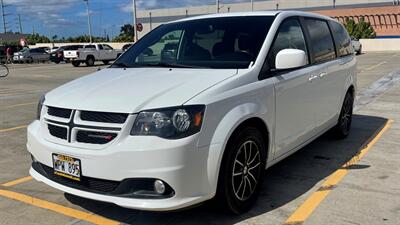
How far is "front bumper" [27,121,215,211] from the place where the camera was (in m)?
3.38

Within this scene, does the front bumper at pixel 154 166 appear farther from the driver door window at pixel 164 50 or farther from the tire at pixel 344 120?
the tire at pixel 344 120

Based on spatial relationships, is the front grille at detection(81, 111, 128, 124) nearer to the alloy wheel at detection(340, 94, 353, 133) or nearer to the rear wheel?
the alloy wheel at detection(340, 94, 353, 133)

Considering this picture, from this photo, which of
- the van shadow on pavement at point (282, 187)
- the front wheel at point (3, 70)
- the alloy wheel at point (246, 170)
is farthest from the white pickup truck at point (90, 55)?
the alloy wheel at point (246, 170)

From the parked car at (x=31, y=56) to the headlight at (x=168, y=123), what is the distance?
44900mm

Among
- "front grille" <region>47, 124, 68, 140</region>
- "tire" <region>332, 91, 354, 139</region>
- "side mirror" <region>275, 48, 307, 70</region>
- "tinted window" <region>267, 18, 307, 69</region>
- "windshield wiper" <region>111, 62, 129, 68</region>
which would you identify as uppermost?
"tinted window" <region>267, 18, 307, 69</region>

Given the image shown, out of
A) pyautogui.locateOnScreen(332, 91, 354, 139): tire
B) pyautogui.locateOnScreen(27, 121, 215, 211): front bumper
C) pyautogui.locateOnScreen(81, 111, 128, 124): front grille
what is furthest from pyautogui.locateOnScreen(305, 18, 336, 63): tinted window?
pyautogui.locateOnScreen(81, 111, 128, 124): front grille

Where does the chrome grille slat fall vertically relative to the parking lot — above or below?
above

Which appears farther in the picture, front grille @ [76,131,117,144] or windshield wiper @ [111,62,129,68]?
windshield wiper @ [111,62,129,68]

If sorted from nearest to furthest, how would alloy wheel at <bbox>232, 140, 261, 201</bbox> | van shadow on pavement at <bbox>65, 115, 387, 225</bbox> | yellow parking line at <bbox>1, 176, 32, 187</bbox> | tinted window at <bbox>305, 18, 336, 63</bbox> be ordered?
1. alloy wheel at <bbox>232, 140, 261, 201</bbox>
2. van shadow on pavement at <bbox>65, 115, 387, 225</bbox>
3. yellow parking line at <bbox>1, 176, 32, 187</bbox>
4. tinted window at <bbox>305, 18, 336, 63</bbox>

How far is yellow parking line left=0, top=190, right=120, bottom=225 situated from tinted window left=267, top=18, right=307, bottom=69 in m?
2.16

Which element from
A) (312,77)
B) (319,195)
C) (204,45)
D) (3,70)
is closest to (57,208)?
(204,45)

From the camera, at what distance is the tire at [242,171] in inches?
148

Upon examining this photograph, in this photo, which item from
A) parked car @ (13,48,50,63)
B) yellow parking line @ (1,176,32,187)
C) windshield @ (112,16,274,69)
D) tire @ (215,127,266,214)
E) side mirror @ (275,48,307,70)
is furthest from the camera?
parked car @ (13,48,50,63)

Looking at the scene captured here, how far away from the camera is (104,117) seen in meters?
3.55
